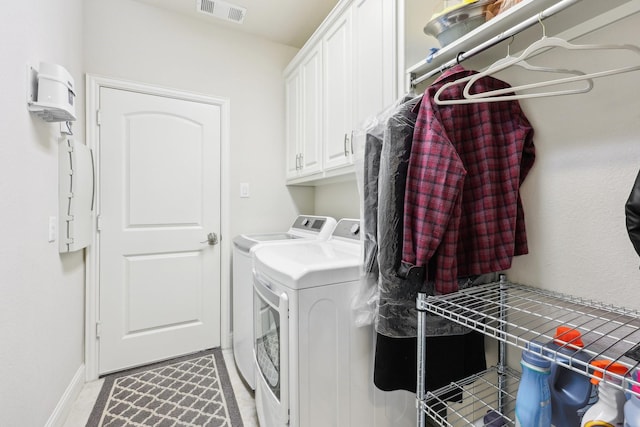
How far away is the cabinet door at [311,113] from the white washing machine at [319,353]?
1027 millimetres

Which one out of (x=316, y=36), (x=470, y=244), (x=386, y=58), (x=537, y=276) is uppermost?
(x=316, y=36)

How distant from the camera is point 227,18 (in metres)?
2.35

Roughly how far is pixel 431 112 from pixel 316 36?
1.47m

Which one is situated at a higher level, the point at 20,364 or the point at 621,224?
the point at 621,224

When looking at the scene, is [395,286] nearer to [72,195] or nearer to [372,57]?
[372,57]

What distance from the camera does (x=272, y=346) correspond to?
1302 millimetres

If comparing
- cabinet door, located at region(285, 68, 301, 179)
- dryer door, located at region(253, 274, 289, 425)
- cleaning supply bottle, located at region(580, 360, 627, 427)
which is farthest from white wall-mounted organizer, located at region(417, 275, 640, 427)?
cabinet door, located at region(285, 68, 301, 179)

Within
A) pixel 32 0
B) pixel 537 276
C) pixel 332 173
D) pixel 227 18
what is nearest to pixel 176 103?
pixel 227 18

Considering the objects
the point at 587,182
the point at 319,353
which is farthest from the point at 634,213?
the point at 319,353

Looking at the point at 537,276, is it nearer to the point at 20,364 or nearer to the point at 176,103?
the point at 20,364

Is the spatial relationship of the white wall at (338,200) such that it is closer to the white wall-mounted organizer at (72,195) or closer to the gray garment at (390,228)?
the gray garment at (390,228)

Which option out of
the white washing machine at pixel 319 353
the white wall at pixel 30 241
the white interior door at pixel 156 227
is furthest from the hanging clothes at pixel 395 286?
the white interior door at pixel 156 227

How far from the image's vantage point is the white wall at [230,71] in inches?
83.8

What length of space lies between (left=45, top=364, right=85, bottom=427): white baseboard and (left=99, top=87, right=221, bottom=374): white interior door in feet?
0.58
